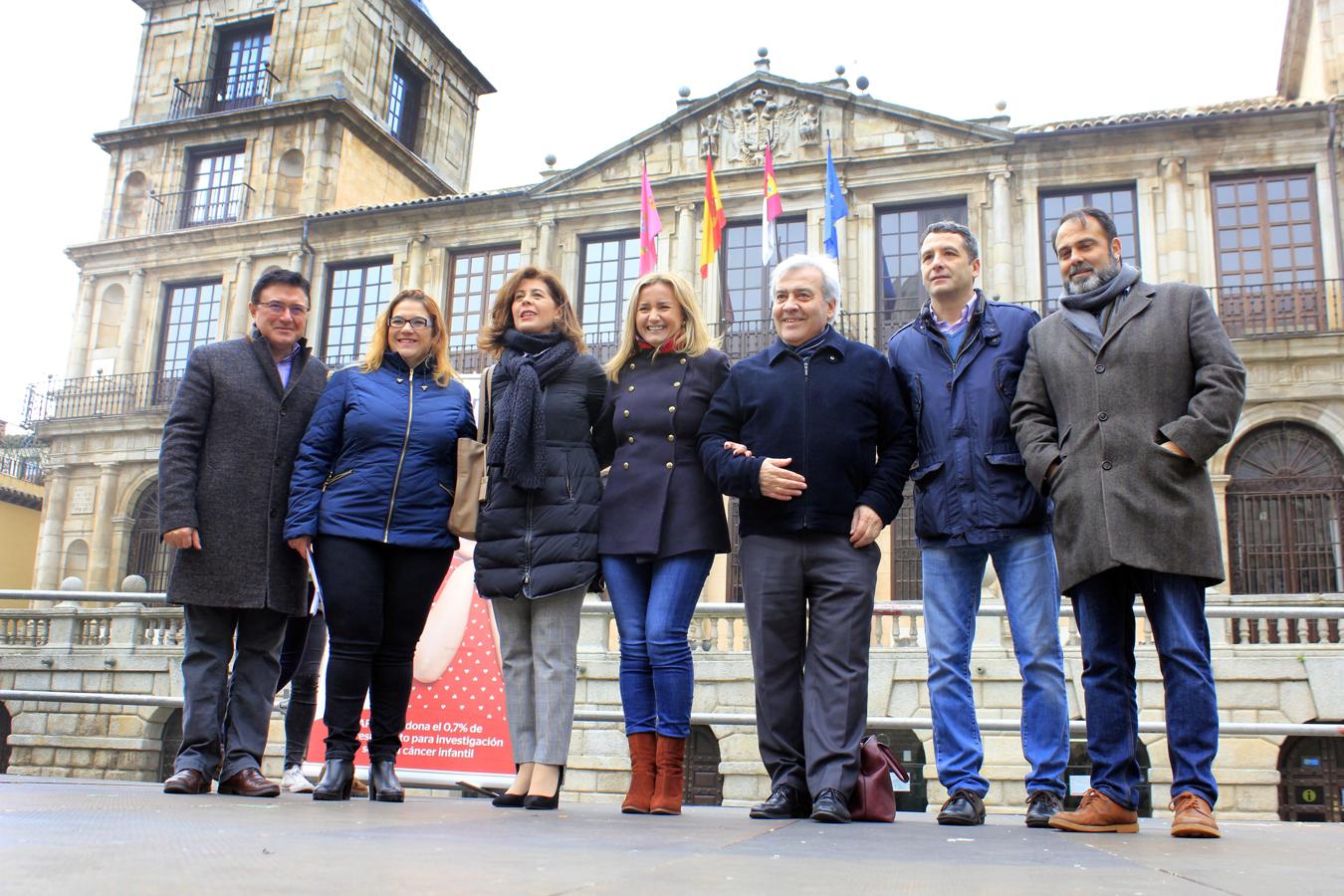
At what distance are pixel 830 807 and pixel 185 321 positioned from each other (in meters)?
21.5

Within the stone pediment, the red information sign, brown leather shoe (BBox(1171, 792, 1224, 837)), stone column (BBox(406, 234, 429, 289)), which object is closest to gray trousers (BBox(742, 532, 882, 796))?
brown leather shoe (BBox(1171, 792, 1224, 837))

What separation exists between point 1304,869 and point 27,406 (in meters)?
24.4

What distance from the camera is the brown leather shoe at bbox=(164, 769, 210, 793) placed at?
3951mm

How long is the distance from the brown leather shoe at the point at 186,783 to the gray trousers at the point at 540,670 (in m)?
1.11

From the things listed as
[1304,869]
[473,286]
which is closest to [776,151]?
[473,286]

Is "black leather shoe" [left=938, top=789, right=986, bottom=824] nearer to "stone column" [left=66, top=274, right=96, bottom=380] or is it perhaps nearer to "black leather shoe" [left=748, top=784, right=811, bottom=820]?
"black leather shoe" [left=748, top=784, right=811, bottom=820]

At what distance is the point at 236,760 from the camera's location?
4.13 m

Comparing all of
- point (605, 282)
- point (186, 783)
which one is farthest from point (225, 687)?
point (605, 282)

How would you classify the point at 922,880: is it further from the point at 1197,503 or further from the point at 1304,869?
the point at 1197,503

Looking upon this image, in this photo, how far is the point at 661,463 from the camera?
13.5ft

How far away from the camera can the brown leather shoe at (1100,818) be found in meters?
3.35

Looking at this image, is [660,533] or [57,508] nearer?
[660,533]

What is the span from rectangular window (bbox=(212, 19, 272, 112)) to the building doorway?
2131cm

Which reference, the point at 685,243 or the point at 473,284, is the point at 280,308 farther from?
the point at 473,284
